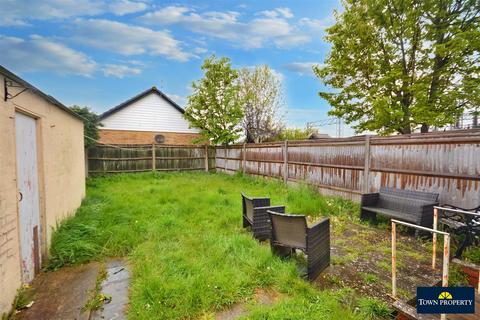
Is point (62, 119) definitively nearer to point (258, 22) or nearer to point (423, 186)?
point (423, 186)

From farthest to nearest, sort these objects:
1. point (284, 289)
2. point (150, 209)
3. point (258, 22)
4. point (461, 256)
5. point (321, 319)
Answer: point (258, 22), point (150, 209), point (461, 256), point (284, 289), point (321, 319)

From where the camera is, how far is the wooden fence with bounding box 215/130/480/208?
422cm

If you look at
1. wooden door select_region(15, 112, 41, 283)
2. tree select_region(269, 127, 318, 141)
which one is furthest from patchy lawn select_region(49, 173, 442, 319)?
tree select_region(269, 127, 318, 141)

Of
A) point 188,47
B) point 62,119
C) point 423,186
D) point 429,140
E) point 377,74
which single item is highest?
point 188,47

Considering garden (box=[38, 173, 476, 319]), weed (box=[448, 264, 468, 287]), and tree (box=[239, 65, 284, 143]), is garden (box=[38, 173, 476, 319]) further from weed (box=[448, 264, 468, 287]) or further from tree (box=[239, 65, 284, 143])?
tree (box=[239, 65, 284, 143])

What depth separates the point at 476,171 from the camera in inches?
159

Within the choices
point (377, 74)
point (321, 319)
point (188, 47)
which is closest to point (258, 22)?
point (188, 47)

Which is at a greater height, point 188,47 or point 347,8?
point 347,8

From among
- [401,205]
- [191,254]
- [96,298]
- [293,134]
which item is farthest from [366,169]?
[293,134]

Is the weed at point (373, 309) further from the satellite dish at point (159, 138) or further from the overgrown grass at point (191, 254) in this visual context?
the satellite dish at point (159, 138)

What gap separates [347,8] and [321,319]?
1308cm

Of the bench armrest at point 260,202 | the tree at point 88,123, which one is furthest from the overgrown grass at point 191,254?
the tree at point 88,123

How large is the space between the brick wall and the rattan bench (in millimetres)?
13195

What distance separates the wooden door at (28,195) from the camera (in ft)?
9.25
